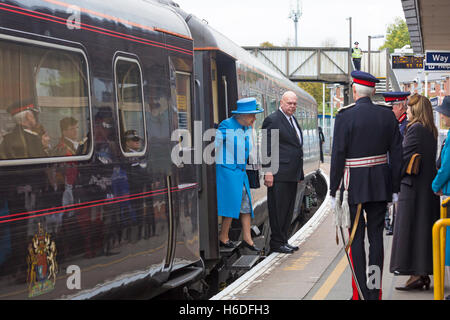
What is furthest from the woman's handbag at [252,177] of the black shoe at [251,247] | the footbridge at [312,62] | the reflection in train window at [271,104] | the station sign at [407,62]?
the footbridge at [312,62]

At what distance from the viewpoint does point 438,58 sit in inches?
543

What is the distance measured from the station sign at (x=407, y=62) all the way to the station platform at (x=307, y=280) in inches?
412

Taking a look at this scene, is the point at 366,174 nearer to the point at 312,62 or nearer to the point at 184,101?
the point at 184,101

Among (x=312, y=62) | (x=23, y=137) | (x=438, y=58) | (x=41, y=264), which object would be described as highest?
(x=312, y=62)

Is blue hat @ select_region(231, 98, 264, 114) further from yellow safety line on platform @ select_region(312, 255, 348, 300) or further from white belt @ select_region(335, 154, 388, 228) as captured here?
white belt @ select_region(335, 154, 388, 228)

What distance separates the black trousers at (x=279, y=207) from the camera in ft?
29.3

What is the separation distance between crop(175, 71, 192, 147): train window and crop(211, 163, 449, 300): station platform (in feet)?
5.38

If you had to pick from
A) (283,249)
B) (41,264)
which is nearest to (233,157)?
(283,249)

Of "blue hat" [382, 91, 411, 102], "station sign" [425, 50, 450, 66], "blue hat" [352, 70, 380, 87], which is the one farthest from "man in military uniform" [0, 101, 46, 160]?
"station sign" [425, 50, 450, 66]

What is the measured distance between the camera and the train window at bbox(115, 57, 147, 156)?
18.4 feet

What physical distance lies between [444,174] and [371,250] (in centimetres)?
92

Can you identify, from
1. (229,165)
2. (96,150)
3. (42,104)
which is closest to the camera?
(42,104)

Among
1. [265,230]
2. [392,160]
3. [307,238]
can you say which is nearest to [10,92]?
[392,160]

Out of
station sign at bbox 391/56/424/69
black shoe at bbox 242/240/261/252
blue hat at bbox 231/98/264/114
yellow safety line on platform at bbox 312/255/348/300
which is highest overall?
station sign at bbox 391/56/424/69
